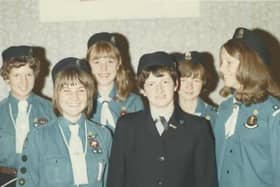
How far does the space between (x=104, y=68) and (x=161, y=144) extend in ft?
2.35

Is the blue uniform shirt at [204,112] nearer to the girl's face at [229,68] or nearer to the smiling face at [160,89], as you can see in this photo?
the girl's face at [229,68]

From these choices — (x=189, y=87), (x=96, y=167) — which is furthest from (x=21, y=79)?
(x=189, y=87)

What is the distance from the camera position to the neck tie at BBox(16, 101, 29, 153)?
8.39 ft

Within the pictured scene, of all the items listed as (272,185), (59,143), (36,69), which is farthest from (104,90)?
(272,185)

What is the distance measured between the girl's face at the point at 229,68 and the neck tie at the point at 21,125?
3.79 ft

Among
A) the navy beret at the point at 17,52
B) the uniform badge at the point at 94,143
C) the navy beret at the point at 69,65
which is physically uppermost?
the navy beret at the point at 17,52

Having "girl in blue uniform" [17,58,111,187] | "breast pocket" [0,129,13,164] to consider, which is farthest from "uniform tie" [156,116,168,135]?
"breast pocket" [0,129,13,164]

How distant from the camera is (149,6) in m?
3.47

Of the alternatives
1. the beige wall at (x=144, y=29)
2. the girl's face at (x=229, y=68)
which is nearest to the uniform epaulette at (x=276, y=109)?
the girl's face at (x=229, y=68)

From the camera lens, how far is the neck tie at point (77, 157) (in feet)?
7.11

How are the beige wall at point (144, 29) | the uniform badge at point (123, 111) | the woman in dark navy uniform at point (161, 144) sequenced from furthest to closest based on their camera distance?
the beige wall at point (144, 29), the uniform badge at point (123, 111), the woman in dark navy uniform at point (161, 144)

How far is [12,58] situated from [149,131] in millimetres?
969

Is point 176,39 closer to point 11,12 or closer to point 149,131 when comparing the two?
point 11,12

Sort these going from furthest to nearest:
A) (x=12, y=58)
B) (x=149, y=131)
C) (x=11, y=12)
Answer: (x=11, y=12)
(x=12, y=58)
(x=149, y=131)
